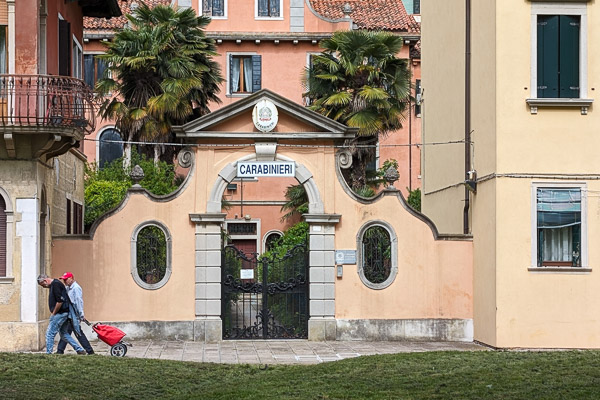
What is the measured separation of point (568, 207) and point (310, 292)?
Result: 5.74m

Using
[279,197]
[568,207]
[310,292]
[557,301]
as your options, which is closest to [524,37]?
[568,207]

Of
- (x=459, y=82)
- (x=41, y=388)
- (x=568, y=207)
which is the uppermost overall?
(x=459, y=82)

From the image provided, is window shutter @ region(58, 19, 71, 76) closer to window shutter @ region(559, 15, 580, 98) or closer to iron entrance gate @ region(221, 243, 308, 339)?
iron entrance gate @ region(221, 243, 308, 339)

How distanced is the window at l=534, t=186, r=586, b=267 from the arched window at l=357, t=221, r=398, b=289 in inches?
129

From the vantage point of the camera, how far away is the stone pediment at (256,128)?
2552cm

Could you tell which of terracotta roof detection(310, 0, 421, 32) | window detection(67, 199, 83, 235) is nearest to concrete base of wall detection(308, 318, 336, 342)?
window detection(67, 199, 83, 235)

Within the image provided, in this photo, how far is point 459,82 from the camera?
2800 cm

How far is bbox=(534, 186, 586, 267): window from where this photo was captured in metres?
24.4

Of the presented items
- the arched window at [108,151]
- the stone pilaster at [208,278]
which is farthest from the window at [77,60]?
the arched window at [108,151]

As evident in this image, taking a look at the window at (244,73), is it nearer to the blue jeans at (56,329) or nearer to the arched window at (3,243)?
the arched window at (3,243)

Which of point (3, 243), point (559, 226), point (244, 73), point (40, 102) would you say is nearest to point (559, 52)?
point (559, 226)

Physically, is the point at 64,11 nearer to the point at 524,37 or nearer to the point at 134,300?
the point at 134,300

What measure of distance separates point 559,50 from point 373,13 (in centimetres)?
2917

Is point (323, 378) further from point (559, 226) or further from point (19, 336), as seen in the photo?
point (559, 226)
